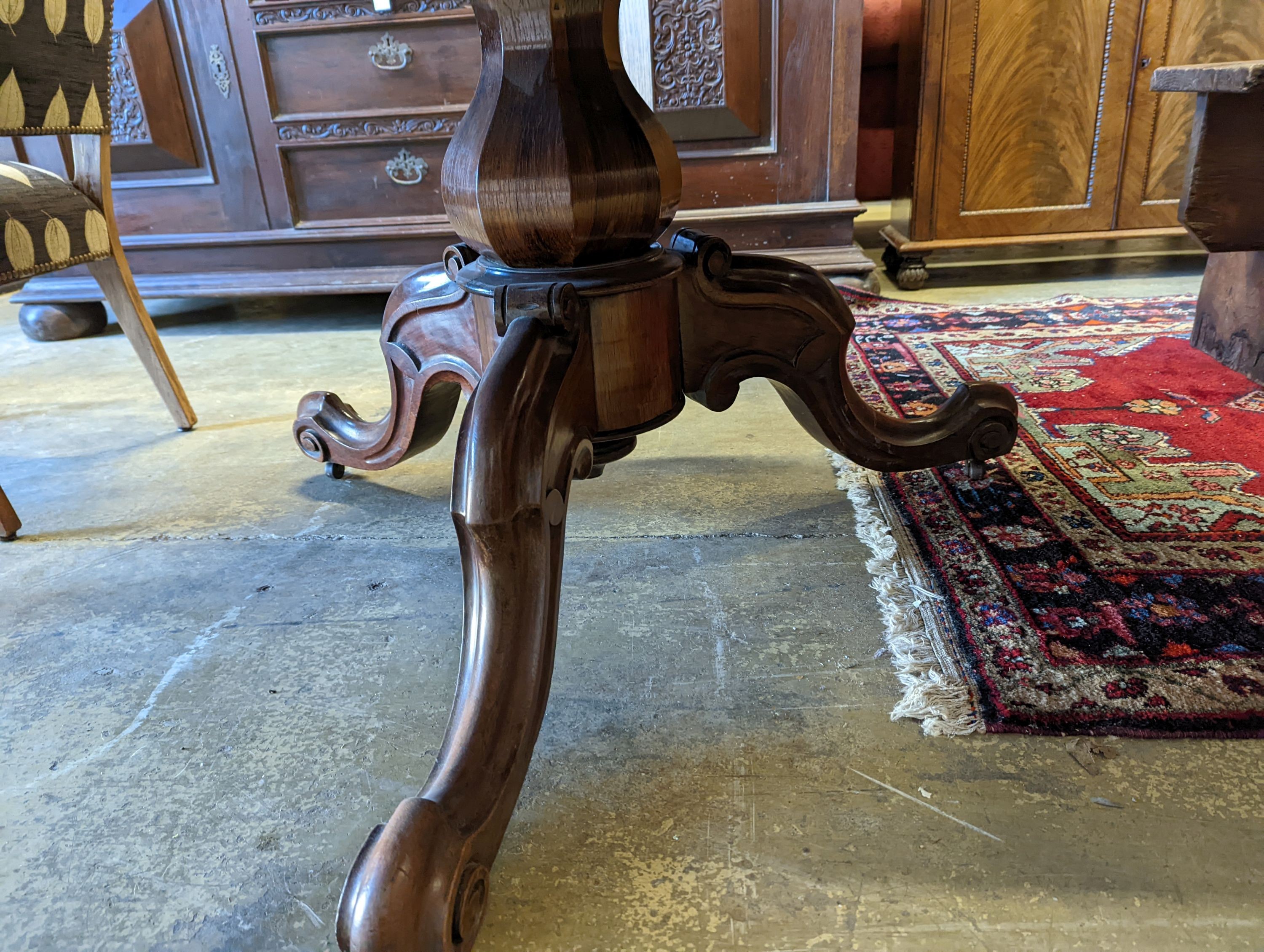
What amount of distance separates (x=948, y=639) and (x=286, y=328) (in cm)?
171

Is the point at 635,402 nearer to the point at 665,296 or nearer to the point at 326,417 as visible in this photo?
the point at 665,296

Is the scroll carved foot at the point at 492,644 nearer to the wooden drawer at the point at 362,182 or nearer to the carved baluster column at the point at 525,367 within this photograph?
the carved baluster column at the point at 525,367

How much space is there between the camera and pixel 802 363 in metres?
0.84

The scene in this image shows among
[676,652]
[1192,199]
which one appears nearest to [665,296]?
[676,652]

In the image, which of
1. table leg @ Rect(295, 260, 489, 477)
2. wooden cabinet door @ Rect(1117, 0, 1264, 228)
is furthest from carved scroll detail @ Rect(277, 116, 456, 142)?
wooden cabinet door @ Rect(1117, 0, 1264, 228)

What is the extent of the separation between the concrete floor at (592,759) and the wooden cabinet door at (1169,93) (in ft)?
4.61

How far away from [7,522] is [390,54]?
3.91 ft

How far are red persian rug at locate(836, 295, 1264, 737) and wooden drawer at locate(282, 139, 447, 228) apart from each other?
101 centimetres

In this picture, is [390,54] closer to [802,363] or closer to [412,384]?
[412,384]

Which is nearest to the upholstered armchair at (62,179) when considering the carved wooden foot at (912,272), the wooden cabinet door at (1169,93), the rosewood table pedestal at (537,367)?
the rosewood table pedestal at (537,367)

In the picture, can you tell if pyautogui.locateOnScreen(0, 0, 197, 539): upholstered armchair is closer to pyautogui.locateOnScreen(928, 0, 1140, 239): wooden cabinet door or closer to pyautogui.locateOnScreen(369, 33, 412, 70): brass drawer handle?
pyautogui.locateOnScreen(369, 33, 412, 70): brass drawer handle

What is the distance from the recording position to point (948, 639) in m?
0.70

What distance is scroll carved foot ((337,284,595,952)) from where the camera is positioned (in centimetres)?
40

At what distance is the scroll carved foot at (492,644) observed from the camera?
0.40 metres
